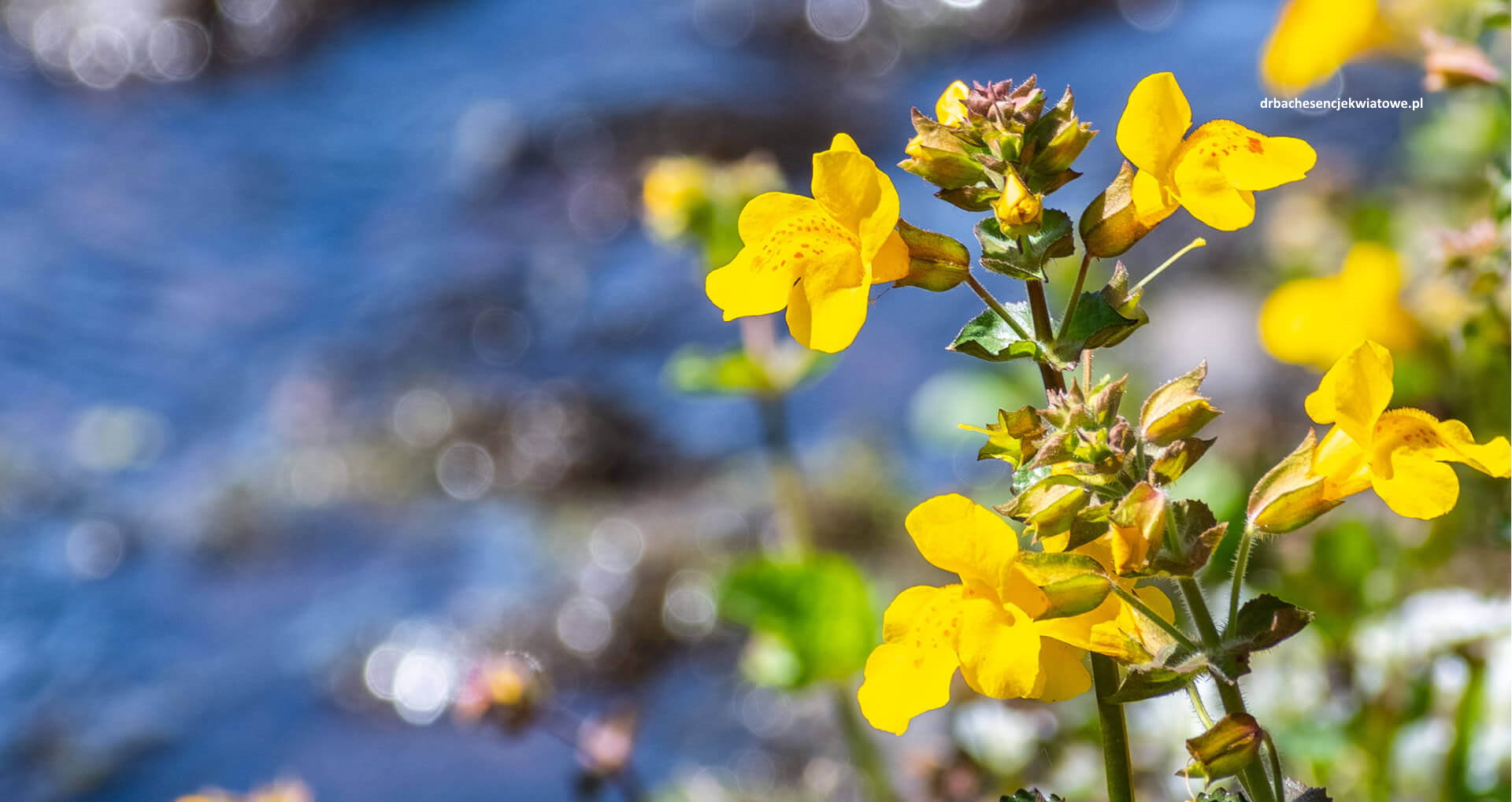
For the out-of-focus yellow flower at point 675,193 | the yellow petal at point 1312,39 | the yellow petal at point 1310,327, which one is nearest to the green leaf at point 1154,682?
the yellow petal at point 1310,327

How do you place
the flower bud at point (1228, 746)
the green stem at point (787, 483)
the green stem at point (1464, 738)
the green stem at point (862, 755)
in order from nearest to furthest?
the flower bud at point (1228, 746)
the green stem at point (1464, 738)
the green stem at point (862, 755)
the green stem at point (787, 483)

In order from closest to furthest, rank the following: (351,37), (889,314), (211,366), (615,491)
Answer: (615,491), (889,314), (211,366), (351,37)

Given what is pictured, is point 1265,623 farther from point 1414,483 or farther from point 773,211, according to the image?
point 773,211

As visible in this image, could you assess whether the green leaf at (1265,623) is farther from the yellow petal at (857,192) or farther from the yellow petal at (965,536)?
the yellow petal at (857,192)

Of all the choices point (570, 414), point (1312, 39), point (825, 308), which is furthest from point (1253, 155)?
point (570, 414)

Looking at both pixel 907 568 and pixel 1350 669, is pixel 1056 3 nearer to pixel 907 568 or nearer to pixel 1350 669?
pixel 907 568

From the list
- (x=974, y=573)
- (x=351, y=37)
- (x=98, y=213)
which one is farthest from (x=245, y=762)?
(x=351, y=37)
